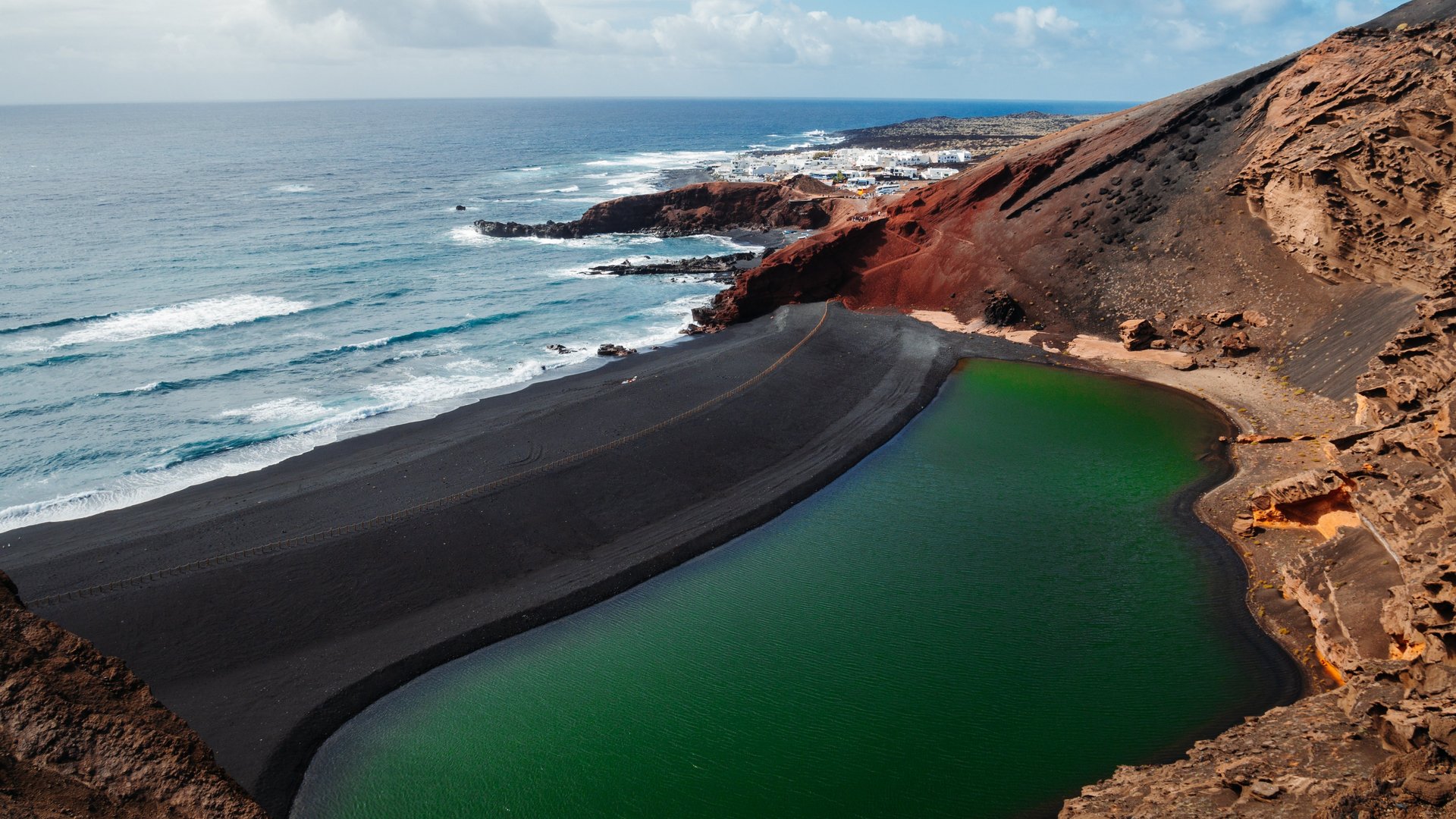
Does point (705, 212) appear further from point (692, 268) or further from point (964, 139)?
point (964, 139)

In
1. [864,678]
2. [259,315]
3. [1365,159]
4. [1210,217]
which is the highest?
[1365,159]

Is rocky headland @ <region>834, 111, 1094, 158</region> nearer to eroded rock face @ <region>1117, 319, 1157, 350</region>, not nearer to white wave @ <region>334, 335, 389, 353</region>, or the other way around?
eroded rock face @ <region>1117, 319, 1157, 350</region>

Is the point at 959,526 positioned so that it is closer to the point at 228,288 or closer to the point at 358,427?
the point at 358,427

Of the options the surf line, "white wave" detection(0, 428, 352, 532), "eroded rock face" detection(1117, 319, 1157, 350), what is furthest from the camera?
"eroded rock face" detection(1117, 319, 1157, 350)

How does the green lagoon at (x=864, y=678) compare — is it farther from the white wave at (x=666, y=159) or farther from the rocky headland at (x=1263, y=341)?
the white wave at (x=666, y=159)

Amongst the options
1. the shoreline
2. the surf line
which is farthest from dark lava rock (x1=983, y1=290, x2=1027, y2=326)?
the surf line

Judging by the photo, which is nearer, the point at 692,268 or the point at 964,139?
the point at 692,268

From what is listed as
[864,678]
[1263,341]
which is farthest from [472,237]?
[864,678]
